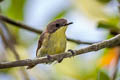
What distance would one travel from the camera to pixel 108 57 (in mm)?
3715

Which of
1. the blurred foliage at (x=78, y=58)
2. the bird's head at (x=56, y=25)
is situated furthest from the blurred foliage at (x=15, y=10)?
the bird's head at (x=56, y=25)

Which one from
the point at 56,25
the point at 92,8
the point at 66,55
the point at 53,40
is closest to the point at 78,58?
the point at 92,8

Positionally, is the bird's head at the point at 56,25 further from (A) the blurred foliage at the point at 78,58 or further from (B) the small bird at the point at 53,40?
(A) the blurred foliage at the point at 78,58

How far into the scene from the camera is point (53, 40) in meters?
3.31

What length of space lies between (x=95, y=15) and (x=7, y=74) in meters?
1.40

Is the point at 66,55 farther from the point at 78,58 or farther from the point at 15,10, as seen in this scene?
the point at 15,10

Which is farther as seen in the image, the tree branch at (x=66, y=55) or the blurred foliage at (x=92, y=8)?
the blurred foliage at (x=92, y=8)

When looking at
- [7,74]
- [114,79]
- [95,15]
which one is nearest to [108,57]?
[114,79]

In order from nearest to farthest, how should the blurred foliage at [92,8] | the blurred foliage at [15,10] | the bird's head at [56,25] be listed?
the bird's head at [56,25] → the blurred foliage at [92,8] → the blurred foliage at [15,10]

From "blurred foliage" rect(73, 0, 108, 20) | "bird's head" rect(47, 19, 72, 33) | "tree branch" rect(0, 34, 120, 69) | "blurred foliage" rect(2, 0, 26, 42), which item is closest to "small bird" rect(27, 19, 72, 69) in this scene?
"bird's head" rect(47, 19, 72, 33)

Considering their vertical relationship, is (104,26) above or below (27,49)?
above

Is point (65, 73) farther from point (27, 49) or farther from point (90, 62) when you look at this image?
point (27, 49)

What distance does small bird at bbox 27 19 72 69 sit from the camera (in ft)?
10.7

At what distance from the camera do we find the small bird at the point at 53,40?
3.25 m
